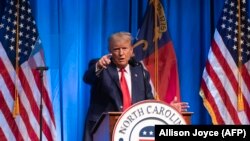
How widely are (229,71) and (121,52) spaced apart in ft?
4.89

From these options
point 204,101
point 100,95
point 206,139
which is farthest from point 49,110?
point 206,139

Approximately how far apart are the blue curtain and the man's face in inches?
32.3

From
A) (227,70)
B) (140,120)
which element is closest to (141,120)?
(140,120)

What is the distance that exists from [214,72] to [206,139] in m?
3.02

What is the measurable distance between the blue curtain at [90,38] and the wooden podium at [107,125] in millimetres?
1479

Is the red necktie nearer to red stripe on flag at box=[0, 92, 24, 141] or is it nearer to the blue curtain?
the blue curtain

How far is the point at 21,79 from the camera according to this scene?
16.9ft

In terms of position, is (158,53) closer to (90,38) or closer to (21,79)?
(90,38)

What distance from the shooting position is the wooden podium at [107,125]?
335cm

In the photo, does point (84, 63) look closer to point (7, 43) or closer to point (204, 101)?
point (7, 43)

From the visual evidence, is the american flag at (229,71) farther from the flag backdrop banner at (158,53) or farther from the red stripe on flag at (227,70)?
the flag backdrop banner at (158,53)

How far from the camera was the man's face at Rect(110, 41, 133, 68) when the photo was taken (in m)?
4.52

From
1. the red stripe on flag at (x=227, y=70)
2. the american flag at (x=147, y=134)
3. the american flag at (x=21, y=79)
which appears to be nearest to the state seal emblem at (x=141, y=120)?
the american flag at (x=147, y=134)

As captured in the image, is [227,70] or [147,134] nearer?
[147,134]
